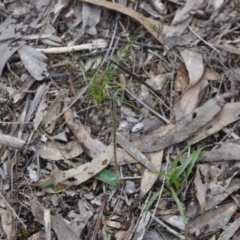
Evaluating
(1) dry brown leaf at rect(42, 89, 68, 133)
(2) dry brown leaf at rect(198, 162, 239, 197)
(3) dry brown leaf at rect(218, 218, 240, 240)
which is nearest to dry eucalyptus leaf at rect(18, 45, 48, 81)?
(1) dry brown leaf at rect(42, 89, 68, 133)

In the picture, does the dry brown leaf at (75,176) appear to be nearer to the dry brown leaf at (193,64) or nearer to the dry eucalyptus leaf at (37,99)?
the dry eucalyptus leaf at (37,99)

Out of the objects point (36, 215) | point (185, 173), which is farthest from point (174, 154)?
Result: point (36, 215)

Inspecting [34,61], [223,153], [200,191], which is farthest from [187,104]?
[34,61]

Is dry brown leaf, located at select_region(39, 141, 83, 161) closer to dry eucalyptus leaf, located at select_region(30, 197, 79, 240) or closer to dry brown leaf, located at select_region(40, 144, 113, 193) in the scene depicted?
dry brown leaf, located at select_region(40, 144, 113, 193)

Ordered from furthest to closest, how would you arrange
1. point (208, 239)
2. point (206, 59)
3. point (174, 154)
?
point (206, 59) < point (174, 154) < point (208, 239)

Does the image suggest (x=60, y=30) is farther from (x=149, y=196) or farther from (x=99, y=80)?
(x=149, y=196)

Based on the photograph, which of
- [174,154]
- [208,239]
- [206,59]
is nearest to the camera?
[208,239]
